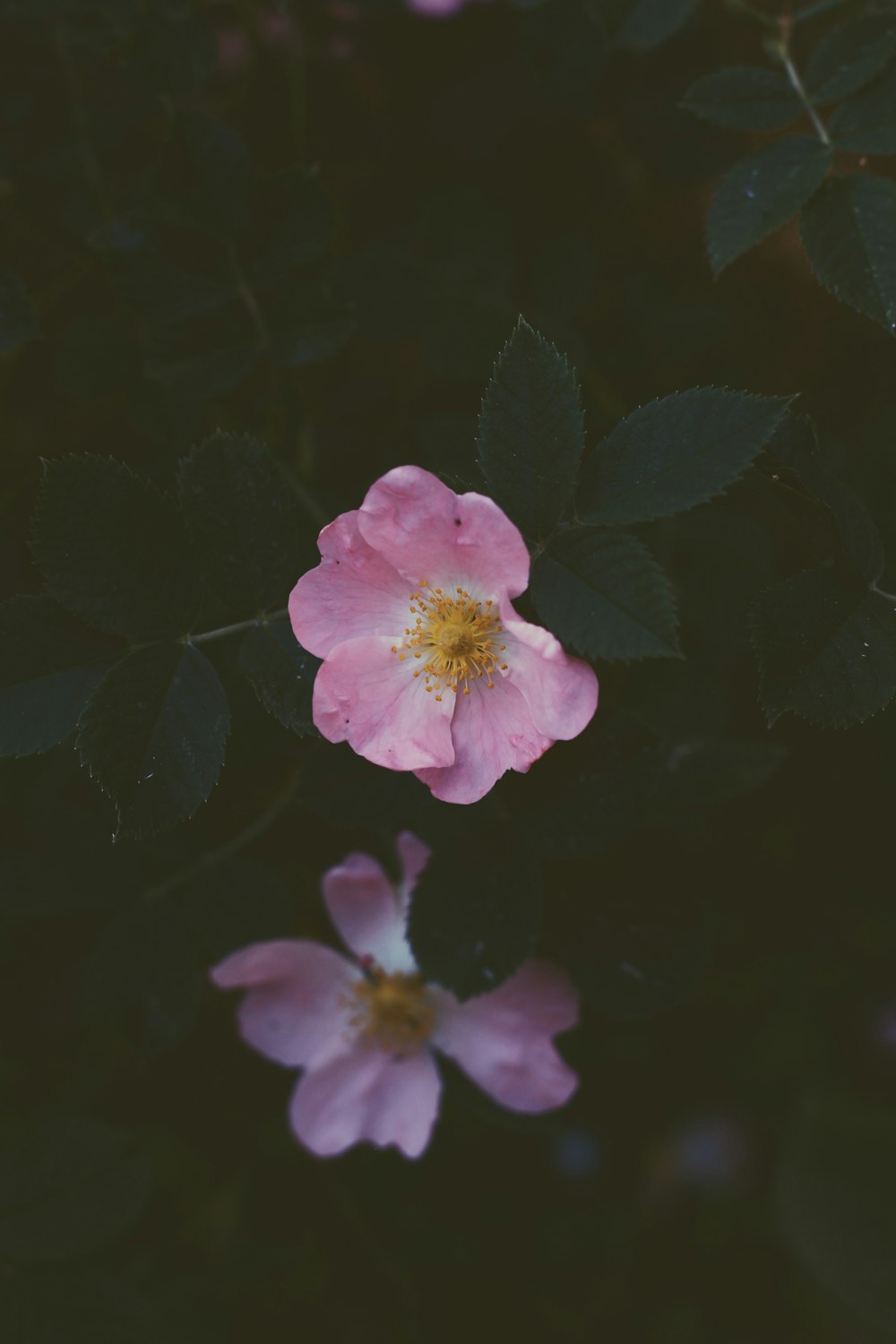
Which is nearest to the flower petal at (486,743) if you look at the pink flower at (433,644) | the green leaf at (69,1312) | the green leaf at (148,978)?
the pink flower at (433,644)

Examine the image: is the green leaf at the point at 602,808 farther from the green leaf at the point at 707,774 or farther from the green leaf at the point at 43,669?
the green leaf at the point at 43,669

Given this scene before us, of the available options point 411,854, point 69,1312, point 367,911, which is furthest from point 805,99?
point 69,1312

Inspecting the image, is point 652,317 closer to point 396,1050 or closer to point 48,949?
point 396,1050

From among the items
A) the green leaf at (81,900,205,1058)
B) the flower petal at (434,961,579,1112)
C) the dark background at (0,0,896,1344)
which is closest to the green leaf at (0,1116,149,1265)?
the dark background at (0,0,896,1344)

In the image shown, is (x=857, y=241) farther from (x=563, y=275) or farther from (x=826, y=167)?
(x=563, y=275)

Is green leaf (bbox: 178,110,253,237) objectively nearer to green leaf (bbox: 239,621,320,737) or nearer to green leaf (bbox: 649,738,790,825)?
green leaf (bbox: 239,621,320,737)

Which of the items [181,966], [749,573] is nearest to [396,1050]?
[181,966]
